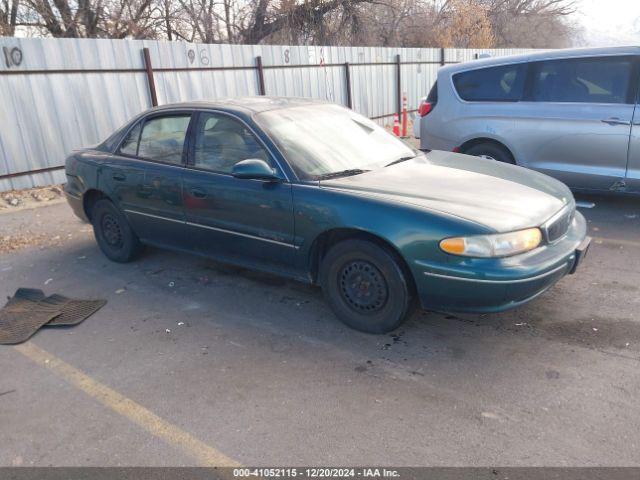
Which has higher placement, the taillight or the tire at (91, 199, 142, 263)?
the taillight

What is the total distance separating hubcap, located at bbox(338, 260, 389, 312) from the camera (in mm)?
3518

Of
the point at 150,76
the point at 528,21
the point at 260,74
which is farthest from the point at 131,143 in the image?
the point at 528,21

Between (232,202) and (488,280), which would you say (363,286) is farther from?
(232,202)

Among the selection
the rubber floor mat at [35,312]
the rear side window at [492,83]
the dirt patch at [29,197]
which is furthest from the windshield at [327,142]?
the dirt patch at [29,197]

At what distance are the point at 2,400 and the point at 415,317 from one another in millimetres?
2750

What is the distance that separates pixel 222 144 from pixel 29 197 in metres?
5.25

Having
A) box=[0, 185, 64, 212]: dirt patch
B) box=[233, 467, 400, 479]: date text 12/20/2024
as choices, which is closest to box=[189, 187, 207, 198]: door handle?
box=[233, 467, 400, 479]: date text 12/20/2024

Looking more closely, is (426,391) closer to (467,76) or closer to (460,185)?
(460,185)

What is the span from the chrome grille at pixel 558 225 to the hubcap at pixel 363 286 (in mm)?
1099

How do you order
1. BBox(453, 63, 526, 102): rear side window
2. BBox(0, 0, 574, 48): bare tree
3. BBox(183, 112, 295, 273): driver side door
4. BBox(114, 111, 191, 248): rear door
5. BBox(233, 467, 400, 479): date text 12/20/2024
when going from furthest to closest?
BBox(0, 0, 574, 48): bare tree, BBox(453, 63, 526, 102): rear side window, BBox(114, 111, 191, 248): rear door, BBox(183, 112, 295, 273): driver side door, BBox(233, 467, 400, 479): date text 12/20/2024

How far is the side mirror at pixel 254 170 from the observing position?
3.74 m

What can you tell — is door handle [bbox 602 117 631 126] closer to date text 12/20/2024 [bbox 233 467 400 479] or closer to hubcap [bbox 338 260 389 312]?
hubcap [bbox 338 260 389 312]

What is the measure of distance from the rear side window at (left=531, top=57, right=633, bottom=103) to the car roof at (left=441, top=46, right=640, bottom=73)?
2.3 inches

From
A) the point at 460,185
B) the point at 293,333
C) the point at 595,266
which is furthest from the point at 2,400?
the point at 595,266
